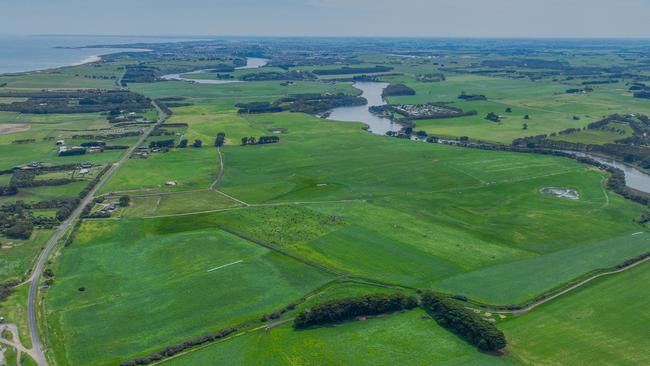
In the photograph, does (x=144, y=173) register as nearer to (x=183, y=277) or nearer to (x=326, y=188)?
(x=326, y=188)

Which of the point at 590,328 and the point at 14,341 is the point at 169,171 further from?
the point at 590,328

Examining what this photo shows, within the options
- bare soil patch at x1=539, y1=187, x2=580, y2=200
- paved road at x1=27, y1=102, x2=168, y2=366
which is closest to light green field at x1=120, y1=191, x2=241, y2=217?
paved road at x1=27, y1=102, x2=168, y2=366

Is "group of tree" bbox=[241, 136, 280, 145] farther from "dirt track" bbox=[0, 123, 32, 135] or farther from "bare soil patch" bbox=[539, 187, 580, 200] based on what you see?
"bare soil patch" bbox=[539, 187, 580, 200]

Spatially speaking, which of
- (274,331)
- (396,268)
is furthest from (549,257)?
(274,331)

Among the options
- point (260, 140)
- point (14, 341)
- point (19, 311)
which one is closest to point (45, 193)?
point (19, 311)

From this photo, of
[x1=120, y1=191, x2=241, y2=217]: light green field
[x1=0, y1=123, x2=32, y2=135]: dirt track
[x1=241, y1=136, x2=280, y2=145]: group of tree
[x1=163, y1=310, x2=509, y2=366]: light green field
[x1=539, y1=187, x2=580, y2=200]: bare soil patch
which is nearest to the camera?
[x1=163, y1=310, x2=509, y2=366]: light green field
